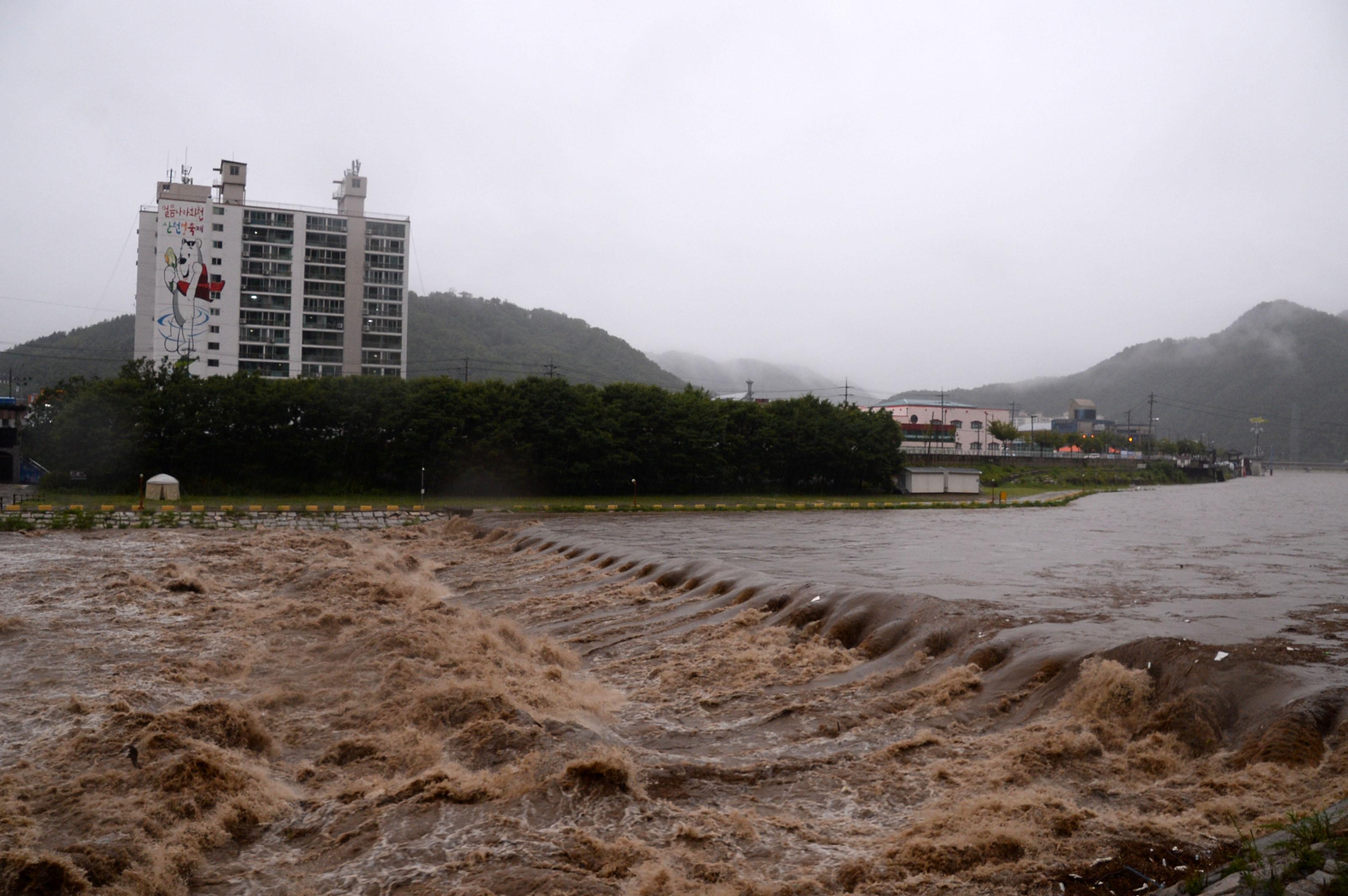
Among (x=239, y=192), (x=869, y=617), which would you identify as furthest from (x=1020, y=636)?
(x=239, y=192)

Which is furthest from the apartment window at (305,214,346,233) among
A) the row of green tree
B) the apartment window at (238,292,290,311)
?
the row of green tree

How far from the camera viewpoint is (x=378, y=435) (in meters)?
50.0

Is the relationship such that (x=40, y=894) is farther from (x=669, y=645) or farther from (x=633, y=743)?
(x=669, y=645)

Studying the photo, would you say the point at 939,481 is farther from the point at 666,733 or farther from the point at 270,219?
the point at 270,219

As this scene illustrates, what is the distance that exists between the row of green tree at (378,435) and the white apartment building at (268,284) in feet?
111

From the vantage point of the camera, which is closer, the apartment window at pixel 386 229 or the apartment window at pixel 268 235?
the apartment window at pixel 268 235

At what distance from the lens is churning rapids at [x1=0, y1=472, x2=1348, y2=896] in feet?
23.7

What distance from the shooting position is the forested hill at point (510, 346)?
117000 millimetres

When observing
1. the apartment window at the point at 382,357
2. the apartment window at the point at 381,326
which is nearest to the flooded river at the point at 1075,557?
the apartment window at the point at 382,357

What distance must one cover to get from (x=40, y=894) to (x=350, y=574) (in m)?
16.2

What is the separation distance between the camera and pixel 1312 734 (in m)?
8.64

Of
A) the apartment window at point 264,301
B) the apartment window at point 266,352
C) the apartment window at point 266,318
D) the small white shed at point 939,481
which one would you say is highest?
the apartment window at point 264,301

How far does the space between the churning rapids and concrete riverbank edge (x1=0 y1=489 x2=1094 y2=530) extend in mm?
15164

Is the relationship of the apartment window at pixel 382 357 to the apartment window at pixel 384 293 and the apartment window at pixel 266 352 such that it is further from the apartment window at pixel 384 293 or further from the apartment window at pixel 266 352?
the apartment window at pixel 266 352
